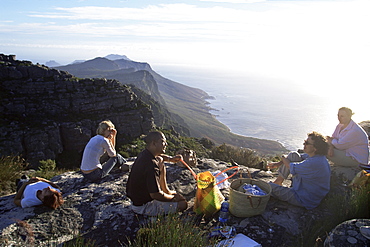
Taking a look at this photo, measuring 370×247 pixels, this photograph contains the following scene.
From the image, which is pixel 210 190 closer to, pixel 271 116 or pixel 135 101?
pixel 135 101

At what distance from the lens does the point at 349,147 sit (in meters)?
6.30

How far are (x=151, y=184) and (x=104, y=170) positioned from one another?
260cm

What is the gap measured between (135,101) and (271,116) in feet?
245

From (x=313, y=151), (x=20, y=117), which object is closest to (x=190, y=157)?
(x=313, y=151)

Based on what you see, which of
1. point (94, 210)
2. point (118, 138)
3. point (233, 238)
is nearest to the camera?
point (233, 238)

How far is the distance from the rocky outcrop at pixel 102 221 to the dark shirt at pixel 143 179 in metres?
0.39

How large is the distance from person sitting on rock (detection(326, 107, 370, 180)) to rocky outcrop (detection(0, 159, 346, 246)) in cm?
221

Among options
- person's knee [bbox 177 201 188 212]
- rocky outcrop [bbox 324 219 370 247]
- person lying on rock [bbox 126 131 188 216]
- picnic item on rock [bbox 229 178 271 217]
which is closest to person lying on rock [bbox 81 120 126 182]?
person lying on rock [bbox 126 131 188 216]

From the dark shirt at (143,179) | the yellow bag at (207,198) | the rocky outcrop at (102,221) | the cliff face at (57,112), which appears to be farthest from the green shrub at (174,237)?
the cliff face at (57,112)

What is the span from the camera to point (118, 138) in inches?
1320

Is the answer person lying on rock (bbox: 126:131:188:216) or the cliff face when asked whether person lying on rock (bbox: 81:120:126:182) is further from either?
the cliff face

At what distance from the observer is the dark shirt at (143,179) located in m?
4.09

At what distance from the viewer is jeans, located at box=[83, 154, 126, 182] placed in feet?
19.8

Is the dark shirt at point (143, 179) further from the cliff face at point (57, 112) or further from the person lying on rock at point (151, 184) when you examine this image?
the cliff face at point (57, 112)
